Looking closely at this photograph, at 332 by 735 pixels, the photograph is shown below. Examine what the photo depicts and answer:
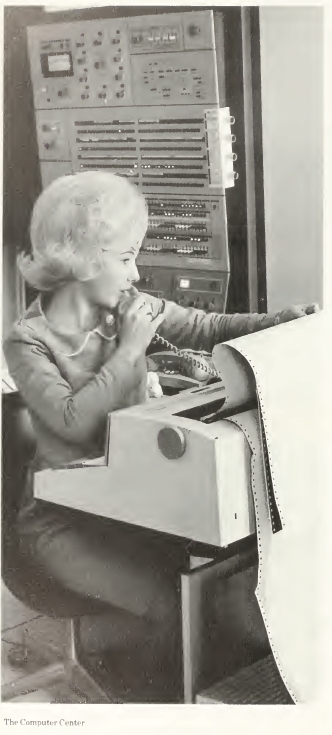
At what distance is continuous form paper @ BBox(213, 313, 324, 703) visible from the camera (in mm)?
1193

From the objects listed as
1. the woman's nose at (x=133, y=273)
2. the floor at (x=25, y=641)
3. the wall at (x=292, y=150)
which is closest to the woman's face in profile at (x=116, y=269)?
the woman's nose at (x=133, y=273)

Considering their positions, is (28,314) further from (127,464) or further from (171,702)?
(171,702)

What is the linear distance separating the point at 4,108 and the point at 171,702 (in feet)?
3.20

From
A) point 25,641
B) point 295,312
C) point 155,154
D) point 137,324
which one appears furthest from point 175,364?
point 25,641

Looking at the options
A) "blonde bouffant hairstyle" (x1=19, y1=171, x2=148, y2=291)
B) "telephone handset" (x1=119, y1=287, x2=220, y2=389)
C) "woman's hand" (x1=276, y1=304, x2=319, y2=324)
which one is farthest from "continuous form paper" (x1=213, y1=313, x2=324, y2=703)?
"blonde bouffant hairstyle" (x1=19, y1=171, x2=148, y2=291)

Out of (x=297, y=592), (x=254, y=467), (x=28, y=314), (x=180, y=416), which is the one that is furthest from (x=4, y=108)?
(x=297, y=592)

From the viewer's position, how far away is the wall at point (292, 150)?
1361 mm

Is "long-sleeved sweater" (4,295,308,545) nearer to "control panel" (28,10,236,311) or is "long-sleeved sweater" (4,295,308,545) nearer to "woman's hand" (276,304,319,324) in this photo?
"woman's hand" (276,304,319,324)

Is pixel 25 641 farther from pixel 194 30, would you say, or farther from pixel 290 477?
pixel 194 30

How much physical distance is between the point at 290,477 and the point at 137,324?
0.34 meters

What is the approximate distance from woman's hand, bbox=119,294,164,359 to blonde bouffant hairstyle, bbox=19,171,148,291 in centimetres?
8

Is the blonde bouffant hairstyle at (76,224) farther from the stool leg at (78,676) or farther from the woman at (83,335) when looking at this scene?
the stool leg at (78,676)

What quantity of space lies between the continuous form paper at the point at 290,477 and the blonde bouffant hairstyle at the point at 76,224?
0.29 m

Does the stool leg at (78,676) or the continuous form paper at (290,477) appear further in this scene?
the stool leg at (78,676)
